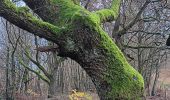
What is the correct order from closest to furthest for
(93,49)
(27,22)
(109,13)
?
(27,22) < (93,49) < (109,13)

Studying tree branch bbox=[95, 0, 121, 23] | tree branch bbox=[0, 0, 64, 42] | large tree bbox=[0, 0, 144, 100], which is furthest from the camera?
tree branch bbox=[95, 0, 121, 23]

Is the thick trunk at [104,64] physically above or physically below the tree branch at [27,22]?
below

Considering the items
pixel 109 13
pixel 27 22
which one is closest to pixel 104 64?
pixel 27 22

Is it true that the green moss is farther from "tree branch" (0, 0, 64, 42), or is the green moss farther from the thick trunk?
"tree branch" (0, 0, 64, 42)

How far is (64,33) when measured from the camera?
6723 mm

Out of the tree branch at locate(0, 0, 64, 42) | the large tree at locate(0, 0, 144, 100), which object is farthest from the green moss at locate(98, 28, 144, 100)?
the tree branch at locate(0, 0, 64, 42)

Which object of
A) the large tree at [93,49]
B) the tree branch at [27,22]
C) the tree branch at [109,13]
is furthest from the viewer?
the tree branch at [109,13]

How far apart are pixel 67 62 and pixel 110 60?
87.5ft

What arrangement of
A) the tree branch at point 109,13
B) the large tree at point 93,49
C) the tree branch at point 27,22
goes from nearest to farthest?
the tree branch at point 27,22 < the large tree at point 93,49 < the tree branch at point 109,13

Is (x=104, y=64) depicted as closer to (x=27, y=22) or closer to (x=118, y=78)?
(x=118, y=78)

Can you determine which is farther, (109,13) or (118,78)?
(109,13)

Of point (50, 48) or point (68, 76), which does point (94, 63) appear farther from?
point (68, 76)

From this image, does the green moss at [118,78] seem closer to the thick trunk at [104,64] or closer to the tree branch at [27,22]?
the thick trunk at [104,64]

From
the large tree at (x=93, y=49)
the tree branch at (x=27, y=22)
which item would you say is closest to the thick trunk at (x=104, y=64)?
the large tree at (x=93, y=49)
